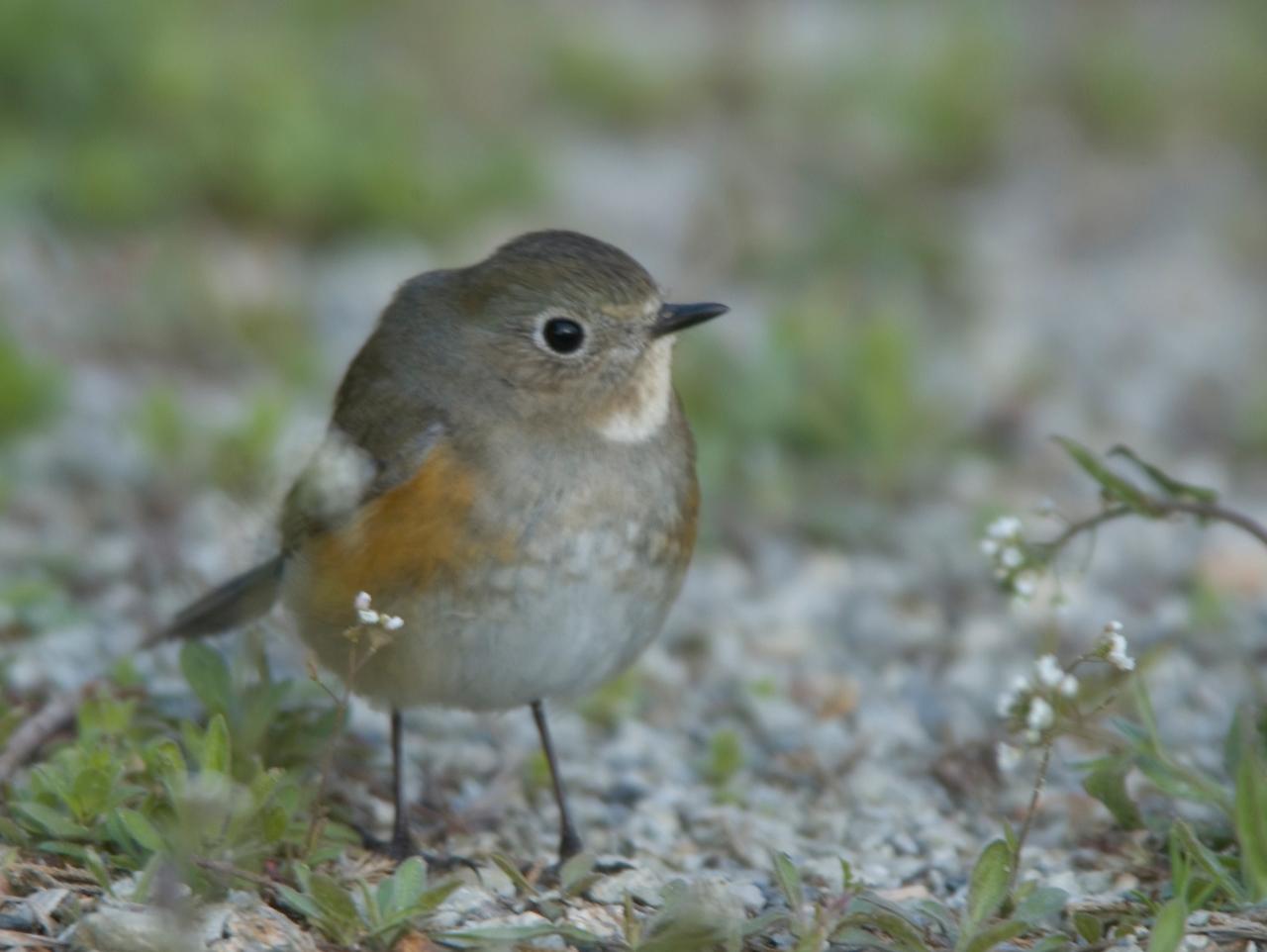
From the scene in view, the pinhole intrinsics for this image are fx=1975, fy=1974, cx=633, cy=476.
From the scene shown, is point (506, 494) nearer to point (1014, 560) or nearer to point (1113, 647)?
point (1014, 560)

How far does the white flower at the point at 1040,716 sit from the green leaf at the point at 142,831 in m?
1.75

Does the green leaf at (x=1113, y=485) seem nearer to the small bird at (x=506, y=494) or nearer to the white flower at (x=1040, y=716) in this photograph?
the white flower at (x=1040, y=716)

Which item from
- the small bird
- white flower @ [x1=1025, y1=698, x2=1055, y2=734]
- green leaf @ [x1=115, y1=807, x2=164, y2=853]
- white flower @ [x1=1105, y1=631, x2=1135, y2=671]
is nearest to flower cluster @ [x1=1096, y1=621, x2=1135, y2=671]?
white flower @ [x1=1105, y1=631, x2=1135, y2=671]

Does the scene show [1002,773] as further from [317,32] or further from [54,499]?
[317,32]

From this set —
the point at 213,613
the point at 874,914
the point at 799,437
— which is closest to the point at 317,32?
the point at 799,437

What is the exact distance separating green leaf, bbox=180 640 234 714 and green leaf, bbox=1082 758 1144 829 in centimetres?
198

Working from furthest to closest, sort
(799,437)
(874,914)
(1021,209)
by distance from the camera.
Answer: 1. (1021,209)
2. (799,437)
3. (874,914)

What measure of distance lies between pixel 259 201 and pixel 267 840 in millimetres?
4814

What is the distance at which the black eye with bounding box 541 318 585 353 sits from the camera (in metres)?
4.68

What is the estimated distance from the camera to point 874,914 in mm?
3859

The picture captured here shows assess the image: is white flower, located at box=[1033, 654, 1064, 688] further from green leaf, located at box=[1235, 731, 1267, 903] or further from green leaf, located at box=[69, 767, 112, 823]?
green leaf, located at box=[69, 767, 112, 823]

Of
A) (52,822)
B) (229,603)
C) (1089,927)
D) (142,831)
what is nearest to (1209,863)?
(1089,927)

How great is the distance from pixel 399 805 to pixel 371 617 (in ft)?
2.56

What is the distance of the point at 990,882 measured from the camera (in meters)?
3.91
